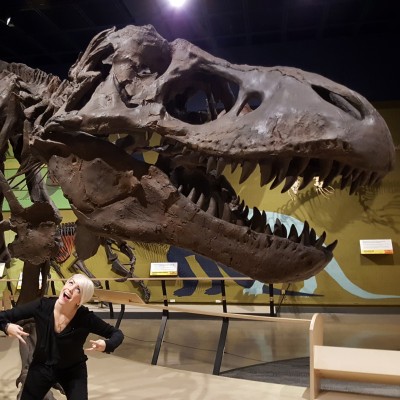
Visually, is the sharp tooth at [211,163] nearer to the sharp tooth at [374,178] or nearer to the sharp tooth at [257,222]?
the sharp tooth at [257,222]

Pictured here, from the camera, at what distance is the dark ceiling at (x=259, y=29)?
18.0 ft

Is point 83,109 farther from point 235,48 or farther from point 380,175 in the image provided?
point 235,48

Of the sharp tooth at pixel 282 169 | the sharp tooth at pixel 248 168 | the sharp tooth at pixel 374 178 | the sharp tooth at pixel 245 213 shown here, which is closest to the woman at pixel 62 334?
the sharp tooth at pixel 245 213

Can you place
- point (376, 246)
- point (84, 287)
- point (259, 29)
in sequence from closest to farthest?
point (84, 287) → point (259, 29) → point (376, 246)

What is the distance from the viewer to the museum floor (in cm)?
359

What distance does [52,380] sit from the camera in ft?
7.13

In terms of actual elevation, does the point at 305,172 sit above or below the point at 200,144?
below

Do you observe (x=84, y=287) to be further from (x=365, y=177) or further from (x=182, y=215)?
(x=365, y=177)

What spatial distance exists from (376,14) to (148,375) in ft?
16.3

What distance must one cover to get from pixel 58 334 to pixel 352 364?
160 centimetres

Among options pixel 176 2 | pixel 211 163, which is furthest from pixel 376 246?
pixel 211 163

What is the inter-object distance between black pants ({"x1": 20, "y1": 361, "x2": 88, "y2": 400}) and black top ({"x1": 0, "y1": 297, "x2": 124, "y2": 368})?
0.04m

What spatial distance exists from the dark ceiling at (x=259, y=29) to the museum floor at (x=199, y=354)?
309 cm

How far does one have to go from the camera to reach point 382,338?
531cm
